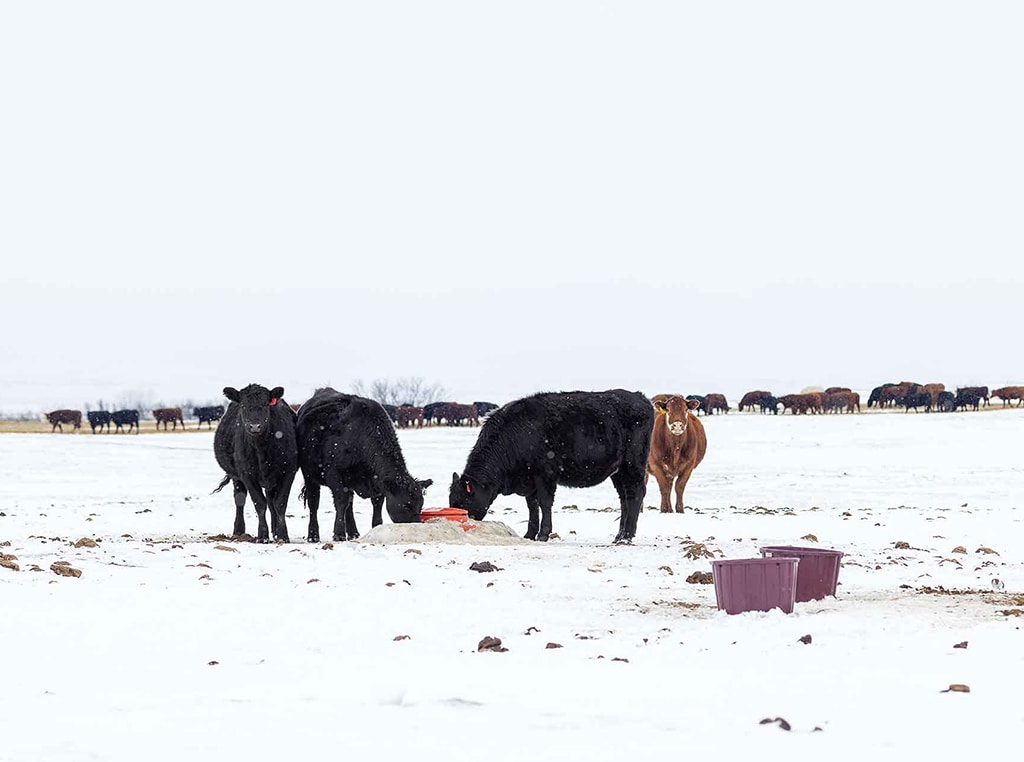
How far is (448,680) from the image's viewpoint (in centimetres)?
577

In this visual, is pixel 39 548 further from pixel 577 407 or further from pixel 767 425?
pixel 767 425

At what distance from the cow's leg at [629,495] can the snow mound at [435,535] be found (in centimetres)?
166

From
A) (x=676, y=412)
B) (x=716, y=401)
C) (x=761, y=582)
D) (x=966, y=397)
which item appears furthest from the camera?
(x=716, y=401)

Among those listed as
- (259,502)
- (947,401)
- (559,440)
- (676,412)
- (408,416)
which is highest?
(947,401)

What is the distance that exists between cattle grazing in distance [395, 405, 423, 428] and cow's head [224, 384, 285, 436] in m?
55.7

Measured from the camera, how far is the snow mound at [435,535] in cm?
1266

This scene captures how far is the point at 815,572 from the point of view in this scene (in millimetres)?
8852

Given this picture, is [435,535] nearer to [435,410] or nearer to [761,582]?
[761,582]

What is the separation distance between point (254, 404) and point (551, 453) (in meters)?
3.82

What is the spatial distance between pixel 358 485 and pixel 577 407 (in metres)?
3.04

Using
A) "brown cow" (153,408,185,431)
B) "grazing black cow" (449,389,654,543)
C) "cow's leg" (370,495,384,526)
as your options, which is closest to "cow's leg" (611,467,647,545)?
"grazing black cow" (449,389,654,543)

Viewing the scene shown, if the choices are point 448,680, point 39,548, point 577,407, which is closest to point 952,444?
point 577,407

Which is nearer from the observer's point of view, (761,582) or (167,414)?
(761,582)

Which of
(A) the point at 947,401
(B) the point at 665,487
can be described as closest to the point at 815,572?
(B) the point at 665,487
